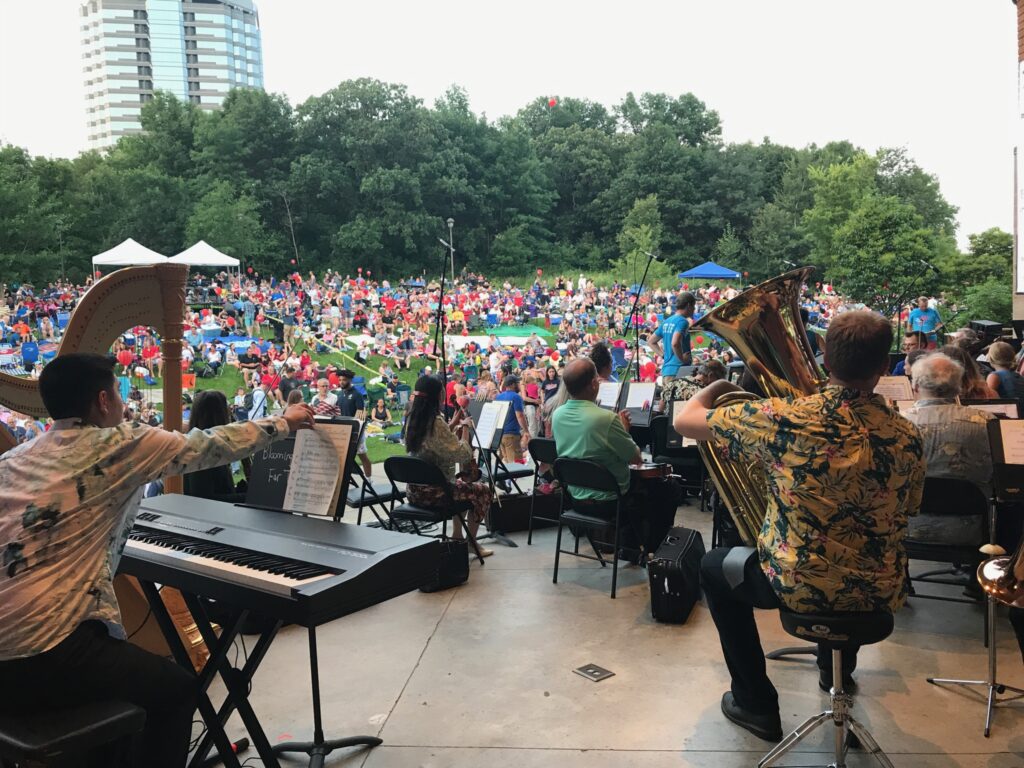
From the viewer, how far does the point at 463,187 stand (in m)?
40.8

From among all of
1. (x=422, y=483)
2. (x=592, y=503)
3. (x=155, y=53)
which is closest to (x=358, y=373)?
(x=422, y=483)

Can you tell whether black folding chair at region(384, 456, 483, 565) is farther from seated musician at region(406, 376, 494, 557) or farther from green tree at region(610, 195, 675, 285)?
green tree at region(610, 195, 675, 285)

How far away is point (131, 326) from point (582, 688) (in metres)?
2.71

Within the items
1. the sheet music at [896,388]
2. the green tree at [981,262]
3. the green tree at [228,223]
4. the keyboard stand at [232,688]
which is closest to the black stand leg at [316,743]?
the keyboard stand at [232,688]

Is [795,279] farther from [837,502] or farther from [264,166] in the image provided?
[264,166]

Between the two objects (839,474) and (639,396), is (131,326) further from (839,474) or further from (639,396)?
(639,396)

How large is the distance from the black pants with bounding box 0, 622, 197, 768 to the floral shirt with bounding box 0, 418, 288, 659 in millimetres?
55

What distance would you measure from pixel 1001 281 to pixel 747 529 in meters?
22.4

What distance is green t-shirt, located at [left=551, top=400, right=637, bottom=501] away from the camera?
484 centimetres

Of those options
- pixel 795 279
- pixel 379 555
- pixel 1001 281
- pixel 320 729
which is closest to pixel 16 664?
pixel 379 555

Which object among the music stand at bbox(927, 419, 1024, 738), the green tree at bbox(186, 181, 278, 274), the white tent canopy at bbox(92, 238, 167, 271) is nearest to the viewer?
the music stand at bbox(927, 419, 1024, 738)

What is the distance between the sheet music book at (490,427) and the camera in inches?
251

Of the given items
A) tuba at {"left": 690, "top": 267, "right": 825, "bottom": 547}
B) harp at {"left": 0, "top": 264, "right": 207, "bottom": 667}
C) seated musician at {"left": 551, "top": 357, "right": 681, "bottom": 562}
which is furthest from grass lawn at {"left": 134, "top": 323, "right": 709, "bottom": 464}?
tuba at {"left": 690, "top": 267, "right": 825, "bottom": 547}

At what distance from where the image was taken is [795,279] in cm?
301
